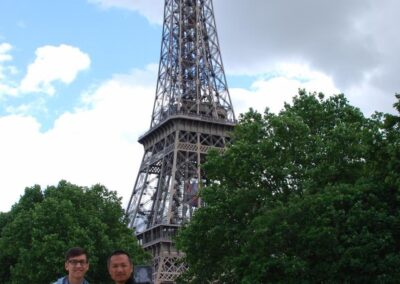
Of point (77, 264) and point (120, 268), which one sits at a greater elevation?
point (77, 264)

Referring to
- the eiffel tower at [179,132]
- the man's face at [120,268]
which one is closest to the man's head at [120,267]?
the man's face at [120,268]

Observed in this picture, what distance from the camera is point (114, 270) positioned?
5434 mm

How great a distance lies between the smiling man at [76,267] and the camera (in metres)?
5.86

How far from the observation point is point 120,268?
214 inches

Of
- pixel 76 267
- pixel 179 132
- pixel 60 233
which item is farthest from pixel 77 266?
pixel 179 132

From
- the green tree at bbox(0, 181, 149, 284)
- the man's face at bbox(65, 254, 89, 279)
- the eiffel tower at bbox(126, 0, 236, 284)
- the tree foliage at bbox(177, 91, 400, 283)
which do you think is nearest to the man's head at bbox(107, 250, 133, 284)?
the man's face at bbox(65, 254, 89, 279)

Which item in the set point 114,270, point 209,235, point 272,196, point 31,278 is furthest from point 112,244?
point 114,270

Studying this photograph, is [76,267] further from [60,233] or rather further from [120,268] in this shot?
[60,233]

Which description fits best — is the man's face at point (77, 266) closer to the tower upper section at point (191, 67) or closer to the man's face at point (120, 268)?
the man's face at point (120, 268)

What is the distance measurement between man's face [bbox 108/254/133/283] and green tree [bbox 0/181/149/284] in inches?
1156

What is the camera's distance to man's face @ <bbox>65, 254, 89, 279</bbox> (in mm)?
5855

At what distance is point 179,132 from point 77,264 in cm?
5330

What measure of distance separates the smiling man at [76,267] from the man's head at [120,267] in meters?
0.48

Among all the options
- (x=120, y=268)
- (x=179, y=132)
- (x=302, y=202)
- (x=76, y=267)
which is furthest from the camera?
(x=179, y=132)
